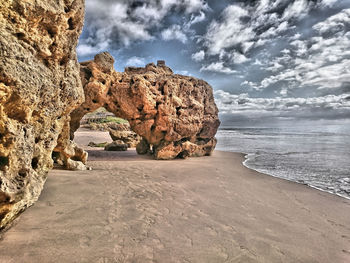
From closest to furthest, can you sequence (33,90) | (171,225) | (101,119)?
(33,90) < (171,225) < (101,119)

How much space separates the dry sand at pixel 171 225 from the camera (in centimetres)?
334

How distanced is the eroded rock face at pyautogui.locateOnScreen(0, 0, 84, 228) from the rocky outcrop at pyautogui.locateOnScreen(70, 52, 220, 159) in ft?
26.5

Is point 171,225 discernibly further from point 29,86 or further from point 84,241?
point 29,86

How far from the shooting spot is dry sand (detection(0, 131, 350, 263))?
3.34 metres

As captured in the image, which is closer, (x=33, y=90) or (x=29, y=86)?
(x=29, y=86)

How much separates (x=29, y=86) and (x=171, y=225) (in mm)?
4347

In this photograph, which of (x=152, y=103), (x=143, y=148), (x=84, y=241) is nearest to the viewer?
(x=84, y=241)

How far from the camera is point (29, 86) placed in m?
3.52

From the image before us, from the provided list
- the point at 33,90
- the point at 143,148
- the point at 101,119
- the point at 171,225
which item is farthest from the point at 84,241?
the point at 101,119

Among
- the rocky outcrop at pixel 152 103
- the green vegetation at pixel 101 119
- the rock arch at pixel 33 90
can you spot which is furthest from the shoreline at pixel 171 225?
the green vegetation at pixel 101 119

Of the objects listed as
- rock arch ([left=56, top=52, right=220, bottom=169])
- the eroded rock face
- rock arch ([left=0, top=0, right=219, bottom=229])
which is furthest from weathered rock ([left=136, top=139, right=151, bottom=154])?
the eroded rock face

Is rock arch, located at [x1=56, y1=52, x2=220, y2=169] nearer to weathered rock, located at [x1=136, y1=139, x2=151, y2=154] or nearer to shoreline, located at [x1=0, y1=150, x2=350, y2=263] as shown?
weathered rock, located at [x1=136, y1=139, x2=151, y2=154]

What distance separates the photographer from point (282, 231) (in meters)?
4.57

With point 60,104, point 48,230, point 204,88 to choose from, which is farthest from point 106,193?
point 204,88
